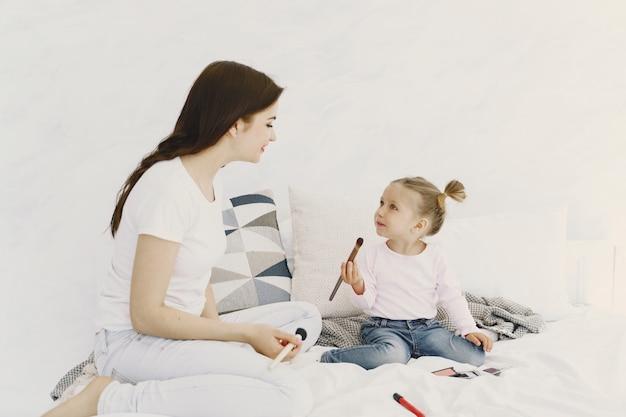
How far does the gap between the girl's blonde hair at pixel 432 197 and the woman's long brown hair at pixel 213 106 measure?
639mm

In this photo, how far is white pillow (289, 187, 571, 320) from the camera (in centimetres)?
204

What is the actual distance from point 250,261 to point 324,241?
0.24m

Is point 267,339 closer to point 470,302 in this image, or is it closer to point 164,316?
point 164,316

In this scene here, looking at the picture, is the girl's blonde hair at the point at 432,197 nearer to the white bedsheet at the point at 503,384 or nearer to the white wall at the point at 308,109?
the white bedsheet at the point at 503,384

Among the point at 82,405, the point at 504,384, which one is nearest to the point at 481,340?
the point at 504,384

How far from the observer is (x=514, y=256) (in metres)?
2.22

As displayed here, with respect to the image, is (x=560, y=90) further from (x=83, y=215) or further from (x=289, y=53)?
(x=83, y=215)

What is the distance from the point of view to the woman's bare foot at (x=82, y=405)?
124 centimetres

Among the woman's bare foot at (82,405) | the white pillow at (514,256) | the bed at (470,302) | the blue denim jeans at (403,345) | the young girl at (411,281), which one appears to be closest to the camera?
the woman's bare foot at (82,405)

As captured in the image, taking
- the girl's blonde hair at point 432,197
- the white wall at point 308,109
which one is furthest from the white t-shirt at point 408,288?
the white wall at point 308,109

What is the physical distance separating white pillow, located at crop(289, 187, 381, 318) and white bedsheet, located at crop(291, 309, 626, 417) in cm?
25

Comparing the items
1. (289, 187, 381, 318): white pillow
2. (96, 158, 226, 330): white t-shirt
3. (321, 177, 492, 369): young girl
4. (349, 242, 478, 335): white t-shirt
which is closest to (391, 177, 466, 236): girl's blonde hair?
(321, 177, 492, 369): young girl

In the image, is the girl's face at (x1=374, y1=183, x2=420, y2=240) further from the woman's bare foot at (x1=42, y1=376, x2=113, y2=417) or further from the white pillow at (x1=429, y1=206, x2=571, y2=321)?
the woman's bare foot at (x1=42, y1=376, x2=113, y2=417)

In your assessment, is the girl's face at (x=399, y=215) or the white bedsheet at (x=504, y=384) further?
the girl's face at (x=399, y=215)
